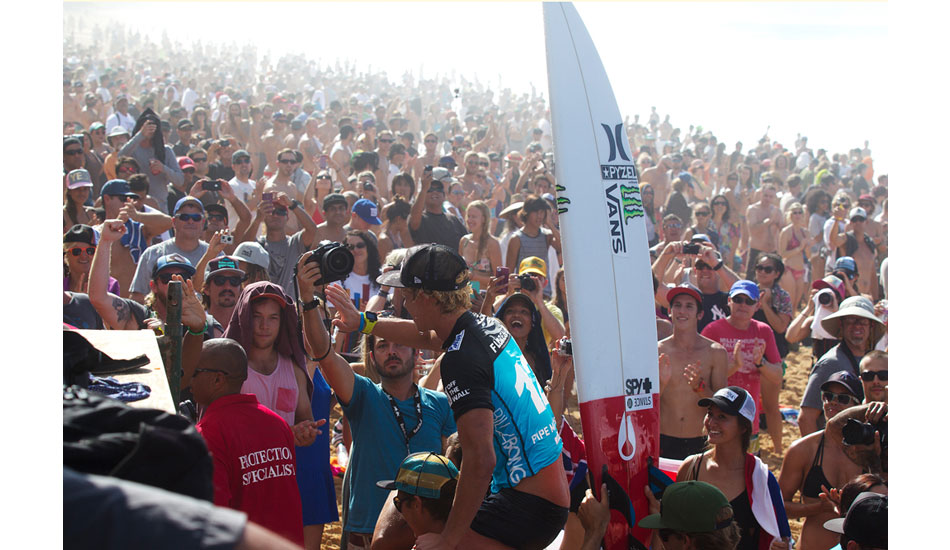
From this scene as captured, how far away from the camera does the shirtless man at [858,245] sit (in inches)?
419

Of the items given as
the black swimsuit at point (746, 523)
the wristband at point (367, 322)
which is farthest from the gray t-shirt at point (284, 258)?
the black swimsuit at point (746, 523)

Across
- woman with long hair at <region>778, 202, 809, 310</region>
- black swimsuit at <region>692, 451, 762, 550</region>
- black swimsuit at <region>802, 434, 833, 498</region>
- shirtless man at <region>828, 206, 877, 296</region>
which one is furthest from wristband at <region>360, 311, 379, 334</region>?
shirtless man at <region>828, 206, 877, 296</region>

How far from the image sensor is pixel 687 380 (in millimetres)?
5375

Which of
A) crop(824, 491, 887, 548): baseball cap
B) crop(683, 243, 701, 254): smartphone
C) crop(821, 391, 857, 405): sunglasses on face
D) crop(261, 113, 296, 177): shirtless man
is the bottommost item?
crop(824, 491, 887, 548): baseball cap

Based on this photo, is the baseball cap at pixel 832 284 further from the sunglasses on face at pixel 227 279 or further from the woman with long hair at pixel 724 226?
the sunglasses on face at pixel 227 279

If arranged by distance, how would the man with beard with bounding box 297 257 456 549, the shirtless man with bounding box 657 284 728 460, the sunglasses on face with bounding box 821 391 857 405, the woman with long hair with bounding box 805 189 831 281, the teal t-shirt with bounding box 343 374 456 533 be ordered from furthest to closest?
the woman with long hair with bounding box 805 189 831 281 → the shirtless man with bounding box 657 284 728 460 → the sunglasses on face with bounding box 821 391 857 405 → the teal t-shirt with bounding box 343 374 456 533 → the man with beard with bounding box 297 257 456 549

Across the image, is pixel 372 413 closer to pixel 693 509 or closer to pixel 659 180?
pixel 693 509

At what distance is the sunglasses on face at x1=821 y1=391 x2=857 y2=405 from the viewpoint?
4746 mm

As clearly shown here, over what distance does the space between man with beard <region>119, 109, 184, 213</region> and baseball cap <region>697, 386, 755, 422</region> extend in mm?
7401

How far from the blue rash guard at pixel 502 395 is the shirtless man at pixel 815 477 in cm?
169

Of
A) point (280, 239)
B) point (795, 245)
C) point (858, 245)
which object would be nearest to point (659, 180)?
point (795, 245)

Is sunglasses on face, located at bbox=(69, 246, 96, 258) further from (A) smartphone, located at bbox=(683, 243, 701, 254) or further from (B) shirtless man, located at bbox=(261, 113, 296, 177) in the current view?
(B) shirtless man, located at bbox=(261, 113, 296, 177)

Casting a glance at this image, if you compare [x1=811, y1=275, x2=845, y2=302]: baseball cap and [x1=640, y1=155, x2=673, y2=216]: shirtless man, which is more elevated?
[x1=640, y1=155, x2=673, y2=216]: shirtless man

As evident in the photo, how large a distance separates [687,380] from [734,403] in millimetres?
1298
